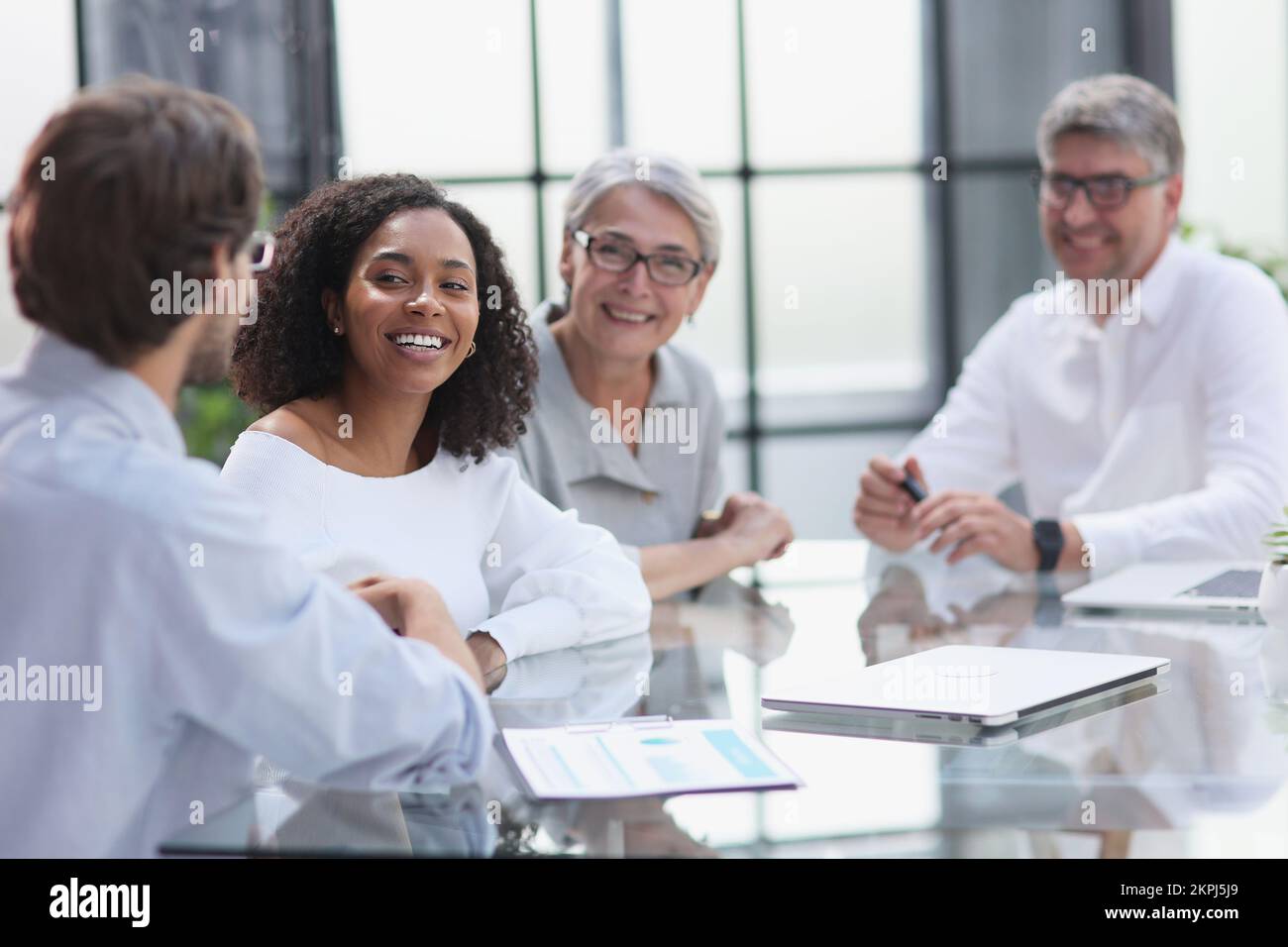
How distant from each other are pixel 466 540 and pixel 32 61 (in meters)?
3.72

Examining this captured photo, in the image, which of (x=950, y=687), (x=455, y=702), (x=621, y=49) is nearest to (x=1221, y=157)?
(x=621, y=49)

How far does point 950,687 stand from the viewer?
4.80 feet

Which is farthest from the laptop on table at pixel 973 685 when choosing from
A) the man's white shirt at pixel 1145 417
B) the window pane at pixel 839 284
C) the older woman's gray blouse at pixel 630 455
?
the window pane at pixel 839 284

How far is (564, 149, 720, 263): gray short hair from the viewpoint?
242 cm

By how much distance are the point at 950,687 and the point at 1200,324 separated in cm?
167

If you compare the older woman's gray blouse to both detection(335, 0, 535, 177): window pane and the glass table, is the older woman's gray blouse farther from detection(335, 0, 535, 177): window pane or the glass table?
detection(335, 0, 535, 177): window pane

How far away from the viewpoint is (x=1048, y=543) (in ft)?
7.82

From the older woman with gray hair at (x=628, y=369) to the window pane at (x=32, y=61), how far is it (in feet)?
9.71

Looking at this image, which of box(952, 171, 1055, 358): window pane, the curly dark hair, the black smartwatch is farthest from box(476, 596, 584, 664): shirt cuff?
box(952, 171, 1055, 358): window pane

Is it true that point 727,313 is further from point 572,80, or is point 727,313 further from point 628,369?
point 628,369

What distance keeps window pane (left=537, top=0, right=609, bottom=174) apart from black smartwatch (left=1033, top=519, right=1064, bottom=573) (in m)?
2.89

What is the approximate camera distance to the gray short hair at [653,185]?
95.3 inches

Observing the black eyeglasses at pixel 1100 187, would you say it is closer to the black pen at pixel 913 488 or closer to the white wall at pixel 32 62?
the black pen at pixel 913 488
